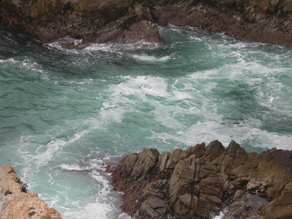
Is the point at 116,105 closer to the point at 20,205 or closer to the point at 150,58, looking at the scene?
the point at 150,58

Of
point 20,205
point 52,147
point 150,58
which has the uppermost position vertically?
point 150,58

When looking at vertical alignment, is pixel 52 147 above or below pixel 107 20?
below

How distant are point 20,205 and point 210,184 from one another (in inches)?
297

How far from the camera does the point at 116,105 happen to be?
2264 centimetres

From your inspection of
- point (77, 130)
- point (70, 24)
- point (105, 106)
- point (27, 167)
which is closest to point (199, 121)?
point (105, 106)

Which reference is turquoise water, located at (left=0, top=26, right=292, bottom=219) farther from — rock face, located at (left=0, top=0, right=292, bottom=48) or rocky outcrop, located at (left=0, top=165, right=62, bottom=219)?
rocky outcrop, located at (left=0, top=165, right=62, bottom=219)

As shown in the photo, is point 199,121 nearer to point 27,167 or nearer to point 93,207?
point 93,207

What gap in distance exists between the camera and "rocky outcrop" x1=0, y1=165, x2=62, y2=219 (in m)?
9.55

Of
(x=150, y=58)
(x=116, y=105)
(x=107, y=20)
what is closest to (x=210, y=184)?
(x=116, y=105)

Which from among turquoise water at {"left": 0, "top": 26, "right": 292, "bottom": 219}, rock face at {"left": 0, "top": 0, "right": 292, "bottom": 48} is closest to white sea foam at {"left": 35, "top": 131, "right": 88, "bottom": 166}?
turquoise water at {"left": 0, "top": 26, "right": 292, "bottom": 219}

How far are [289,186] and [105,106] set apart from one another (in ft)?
46.8

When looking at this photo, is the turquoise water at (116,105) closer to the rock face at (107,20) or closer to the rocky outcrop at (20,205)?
the rock face at (107,20)

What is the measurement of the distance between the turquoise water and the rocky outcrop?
340 centimetres

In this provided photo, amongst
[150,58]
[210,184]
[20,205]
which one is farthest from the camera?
[150,58]
